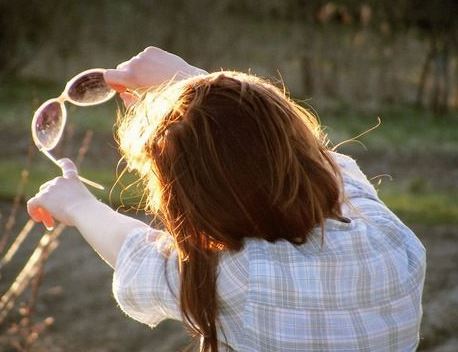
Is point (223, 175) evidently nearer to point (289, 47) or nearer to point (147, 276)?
point (147, 276)

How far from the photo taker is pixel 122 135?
1939 mm

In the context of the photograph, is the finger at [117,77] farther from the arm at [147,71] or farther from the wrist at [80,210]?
the wrist at [80,210]

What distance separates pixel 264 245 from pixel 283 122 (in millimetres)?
209

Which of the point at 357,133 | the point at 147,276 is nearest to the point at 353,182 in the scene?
the point at 147,276

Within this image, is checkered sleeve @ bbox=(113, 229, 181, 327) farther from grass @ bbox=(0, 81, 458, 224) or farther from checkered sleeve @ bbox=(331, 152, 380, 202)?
grass @ bbox=(0, 81, 458, 224)

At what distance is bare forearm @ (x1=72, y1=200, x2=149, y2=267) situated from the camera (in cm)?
184

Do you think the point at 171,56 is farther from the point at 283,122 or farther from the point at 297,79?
the point at 297,79

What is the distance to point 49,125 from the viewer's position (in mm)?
2207

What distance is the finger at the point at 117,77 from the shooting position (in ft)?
6.90

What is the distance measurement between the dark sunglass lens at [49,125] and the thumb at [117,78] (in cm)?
15

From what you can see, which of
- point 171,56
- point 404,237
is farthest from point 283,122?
point 171,56

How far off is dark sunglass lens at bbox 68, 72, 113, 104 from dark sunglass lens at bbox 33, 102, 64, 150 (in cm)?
5

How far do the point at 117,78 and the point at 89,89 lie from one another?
10 cm

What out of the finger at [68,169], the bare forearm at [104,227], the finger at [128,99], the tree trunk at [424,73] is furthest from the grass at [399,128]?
the bare forearm at [104,227]
